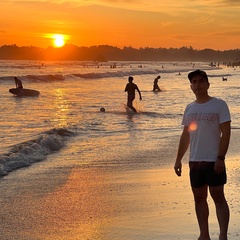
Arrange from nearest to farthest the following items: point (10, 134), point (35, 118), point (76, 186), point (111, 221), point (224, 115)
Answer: point (224, 115), point (111, 221), point (76, 186), point (10, 134), point (35, 118)

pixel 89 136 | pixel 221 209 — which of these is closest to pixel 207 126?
pixel 221 209

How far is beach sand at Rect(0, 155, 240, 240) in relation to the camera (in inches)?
235

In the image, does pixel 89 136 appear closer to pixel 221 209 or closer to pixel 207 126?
pixel 221 209

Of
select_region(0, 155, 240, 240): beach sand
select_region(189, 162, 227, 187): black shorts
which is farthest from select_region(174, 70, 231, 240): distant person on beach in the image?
select_region(0, 155, 240, 240): beach sand

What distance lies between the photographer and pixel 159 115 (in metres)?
22.5

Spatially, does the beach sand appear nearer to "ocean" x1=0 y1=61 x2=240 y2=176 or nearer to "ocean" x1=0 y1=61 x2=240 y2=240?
"ocean" x1=0 y1=61 x2=240 y2=240

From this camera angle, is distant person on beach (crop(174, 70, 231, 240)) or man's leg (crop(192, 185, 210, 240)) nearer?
distant person on beach (crop(174, 70, 231, 240))

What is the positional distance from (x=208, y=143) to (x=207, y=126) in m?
0.17

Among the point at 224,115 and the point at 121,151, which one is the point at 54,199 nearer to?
the point at 224,115

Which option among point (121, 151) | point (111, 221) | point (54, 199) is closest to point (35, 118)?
point (121, 151)

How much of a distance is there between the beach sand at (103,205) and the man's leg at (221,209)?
251 millimetres

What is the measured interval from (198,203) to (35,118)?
16.2 meters

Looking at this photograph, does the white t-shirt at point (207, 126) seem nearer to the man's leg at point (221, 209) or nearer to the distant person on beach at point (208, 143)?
the distant person on beach at point (208, 143)

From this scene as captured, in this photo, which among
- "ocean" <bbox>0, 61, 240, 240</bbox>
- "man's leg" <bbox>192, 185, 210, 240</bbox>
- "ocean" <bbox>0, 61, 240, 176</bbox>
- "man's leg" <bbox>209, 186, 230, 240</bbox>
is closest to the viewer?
"man's leg" <bbox>209, 186, 230, 240</bbox>
